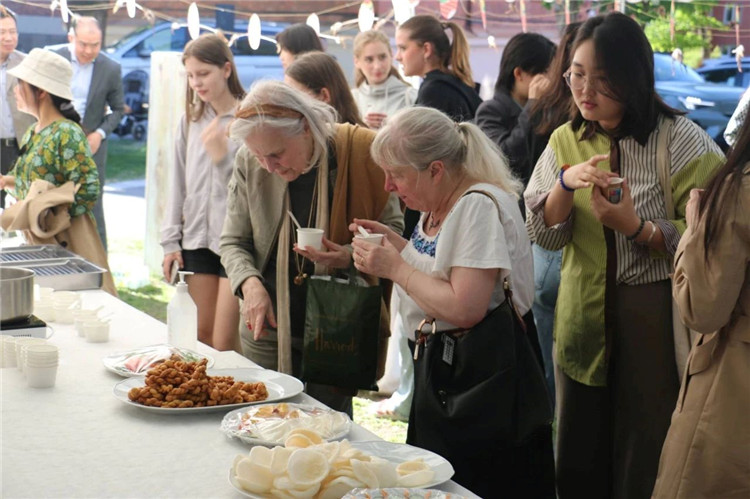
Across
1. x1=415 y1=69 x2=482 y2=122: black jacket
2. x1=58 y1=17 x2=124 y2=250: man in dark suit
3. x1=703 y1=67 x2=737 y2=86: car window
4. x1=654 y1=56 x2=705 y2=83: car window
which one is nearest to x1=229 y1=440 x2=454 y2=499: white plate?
x1=415 y1=69 x2=482 y2=122: black jacket

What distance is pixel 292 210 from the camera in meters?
2.85

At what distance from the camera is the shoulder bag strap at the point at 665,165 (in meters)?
2.56

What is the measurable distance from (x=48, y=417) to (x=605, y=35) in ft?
5.54

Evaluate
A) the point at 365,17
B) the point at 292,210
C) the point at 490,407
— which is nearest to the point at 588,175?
the point at 490,407

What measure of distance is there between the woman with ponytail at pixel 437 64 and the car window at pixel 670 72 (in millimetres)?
5452

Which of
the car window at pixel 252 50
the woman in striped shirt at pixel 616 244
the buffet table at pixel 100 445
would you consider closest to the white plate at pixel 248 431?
the buffet table at pixel 100 445

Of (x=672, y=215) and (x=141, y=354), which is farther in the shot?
(x=672, y=215)

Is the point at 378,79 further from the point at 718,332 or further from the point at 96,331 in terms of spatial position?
the point at 718,332

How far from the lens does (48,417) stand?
2033 millimetres

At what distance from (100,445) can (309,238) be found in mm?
918

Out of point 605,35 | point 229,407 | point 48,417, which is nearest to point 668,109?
point 605,35

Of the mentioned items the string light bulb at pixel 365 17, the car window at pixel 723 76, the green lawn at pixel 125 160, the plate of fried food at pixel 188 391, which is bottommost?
the green lawn at pixel 125 160

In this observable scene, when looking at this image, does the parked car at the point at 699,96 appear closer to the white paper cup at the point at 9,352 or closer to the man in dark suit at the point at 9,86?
the man in dark suit at the point at 9,86

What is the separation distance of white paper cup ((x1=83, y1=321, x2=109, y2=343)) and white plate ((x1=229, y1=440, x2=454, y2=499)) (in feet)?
3.60
